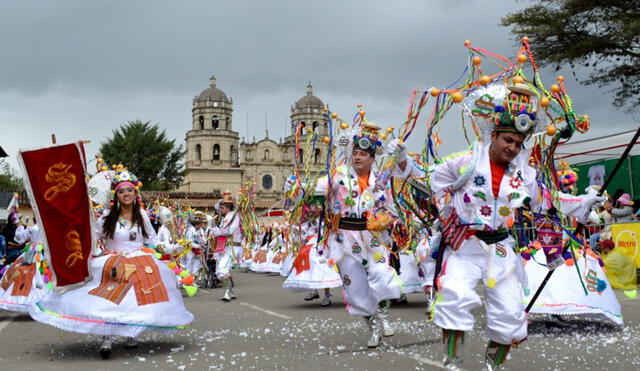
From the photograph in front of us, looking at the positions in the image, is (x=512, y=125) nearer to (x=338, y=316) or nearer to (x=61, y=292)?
(x=61, y=292)

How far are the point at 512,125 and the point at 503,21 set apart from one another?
15.2m

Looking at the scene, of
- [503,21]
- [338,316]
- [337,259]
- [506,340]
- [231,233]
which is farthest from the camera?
[503,21]

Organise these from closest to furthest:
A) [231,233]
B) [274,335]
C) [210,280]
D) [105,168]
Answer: [274,335]
[105,168]
[231,233]
[210,280]

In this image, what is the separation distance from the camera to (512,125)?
14.9ft

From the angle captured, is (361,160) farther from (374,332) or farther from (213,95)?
(213,95)

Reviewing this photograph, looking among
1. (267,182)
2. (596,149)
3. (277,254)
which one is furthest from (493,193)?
(267,182)

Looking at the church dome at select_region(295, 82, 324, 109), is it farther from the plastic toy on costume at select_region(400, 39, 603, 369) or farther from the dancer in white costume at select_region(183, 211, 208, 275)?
the plastic toy on costume at select_region(400, 39, 603, 369)

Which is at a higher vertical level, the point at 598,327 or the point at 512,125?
the point at 512,125

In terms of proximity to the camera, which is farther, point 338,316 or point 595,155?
point 595,155

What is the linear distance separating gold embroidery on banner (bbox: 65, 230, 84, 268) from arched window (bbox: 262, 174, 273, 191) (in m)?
94.4

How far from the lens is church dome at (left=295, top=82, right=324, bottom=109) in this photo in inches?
4341

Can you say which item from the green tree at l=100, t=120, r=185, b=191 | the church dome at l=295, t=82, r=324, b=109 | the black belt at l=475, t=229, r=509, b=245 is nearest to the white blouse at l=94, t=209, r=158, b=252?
the black belt at l=475, t=229, r=509, b=245

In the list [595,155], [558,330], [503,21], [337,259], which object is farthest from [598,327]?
[503,21]

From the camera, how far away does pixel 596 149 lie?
16.4 meters
